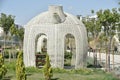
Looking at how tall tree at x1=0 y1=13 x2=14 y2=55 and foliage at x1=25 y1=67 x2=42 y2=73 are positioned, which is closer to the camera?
foliage at x1=25 y1=67 x2=42 y2=73

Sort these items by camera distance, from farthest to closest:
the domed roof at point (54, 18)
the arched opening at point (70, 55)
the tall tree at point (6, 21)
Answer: the tall tree at point (6, 21), the arched opening at point (70, 55), the domed roof at point (54, 18)

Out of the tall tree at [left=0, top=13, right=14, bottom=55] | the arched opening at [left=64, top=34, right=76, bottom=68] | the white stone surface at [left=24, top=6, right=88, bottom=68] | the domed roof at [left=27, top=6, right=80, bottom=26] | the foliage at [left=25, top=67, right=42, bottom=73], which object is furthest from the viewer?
the tall tree at [left=0, top=13, right=14, bottom=55]

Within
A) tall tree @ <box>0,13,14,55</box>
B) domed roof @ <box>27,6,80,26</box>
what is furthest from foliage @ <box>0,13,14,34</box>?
domed roof @ <box>27,6,80,26</box>

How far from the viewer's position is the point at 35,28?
19.7 metres

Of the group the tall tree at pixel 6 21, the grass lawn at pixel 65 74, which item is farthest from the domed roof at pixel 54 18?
the tall tree at pixel 6 21

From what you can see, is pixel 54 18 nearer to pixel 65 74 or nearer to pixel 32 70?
pixel 32 70

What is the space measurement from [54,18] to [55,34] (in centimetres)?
106

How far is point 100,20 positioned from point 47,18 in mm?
18052

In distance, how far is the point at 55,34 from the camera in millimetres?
19141

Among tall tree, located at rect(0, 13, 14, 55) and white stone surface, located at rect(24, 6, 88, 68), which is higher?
tall tree, located at rect(0, 13, 14, 55)

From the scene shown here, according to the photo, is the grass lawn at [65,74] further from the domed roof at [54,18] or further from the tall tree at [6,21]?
the tall tree at [6,21]

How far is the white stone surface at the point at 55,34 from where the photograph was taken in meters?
19.1

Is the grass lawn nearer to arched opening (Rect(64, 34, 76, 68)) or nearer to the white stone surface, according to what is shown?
the white stone surface

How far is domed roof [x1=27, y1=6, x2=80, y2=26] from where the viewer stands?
19594 mm
